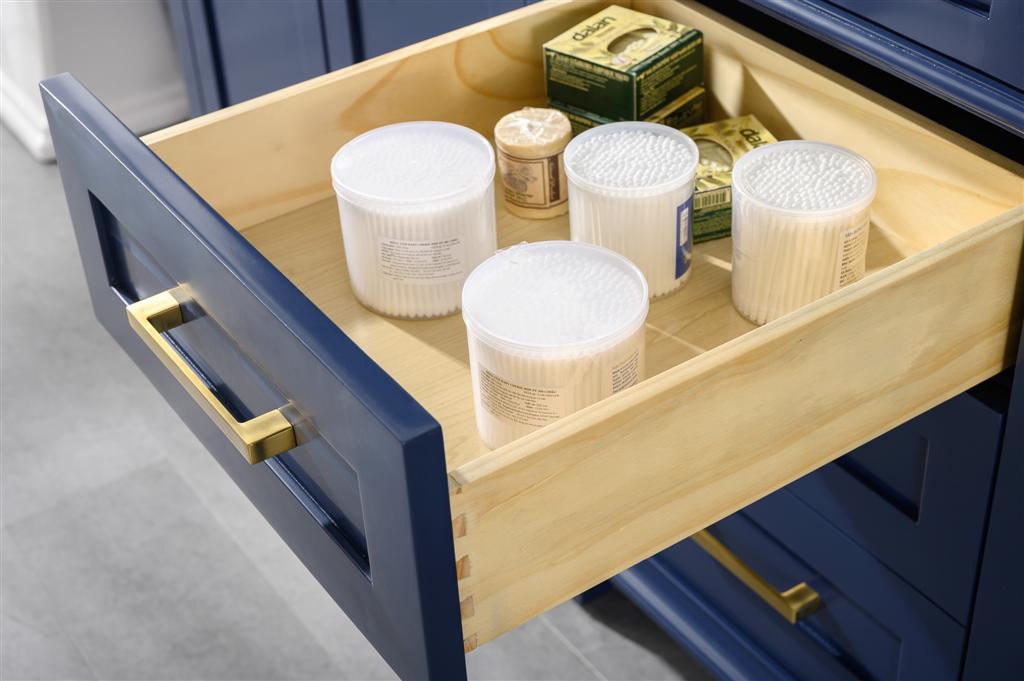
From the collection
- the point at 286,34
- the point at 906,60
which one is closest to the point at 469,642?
the point at 906,60

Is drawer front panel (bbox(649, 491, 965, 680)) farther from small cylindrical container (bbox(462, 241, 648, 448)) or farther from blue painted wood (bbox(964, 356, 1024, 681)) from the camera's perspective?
small cylindrical container (bbox(462, 241, 648, 448))

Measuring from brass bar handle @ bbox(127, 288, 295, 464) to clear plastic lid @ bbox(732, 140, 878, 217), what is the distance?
36 cm

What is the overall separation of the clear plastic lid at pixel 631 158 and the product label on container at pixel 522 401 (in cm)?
19

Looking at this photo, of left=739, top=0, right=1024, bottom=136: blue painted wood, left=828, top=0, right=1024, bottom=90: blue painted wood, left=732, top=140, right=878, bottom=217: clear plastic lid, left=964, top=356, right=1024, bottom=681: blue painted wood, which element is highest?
left=828, top=0, right=1024, bottom=90: blue painted wood

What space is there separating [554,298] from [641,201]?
0.12 meters

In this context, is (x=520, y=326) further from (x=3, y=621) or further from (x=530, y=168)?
(x=3, y=621)

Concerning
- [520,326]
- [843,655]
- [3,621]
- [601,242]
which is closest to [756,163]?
[601,242]

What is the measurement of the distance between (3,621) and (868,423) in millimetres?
1199

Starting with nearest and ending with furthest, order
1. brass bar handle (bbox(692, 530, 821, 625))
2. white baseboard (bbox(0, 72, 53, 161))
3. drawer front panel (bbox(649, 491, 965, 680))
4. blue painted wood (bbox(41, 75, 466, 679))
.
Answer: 1. blue painted wood (bbox(41, 75, 466, 679))
2. drawer front panel (bbox(649, 491, 965, 680))
3. brass bar handle (bbox(692, 530, 821, 625))
4. white baseboard (bbox(0, 72, 53, 161))

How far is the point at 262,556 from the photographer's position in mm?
1729

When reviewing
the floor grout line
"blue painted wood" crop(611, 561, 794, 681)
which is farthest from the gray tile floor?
"blue painted wood" crop(611, 561, 794, 681)

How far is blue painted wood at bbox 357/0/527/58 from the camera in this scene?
149cm

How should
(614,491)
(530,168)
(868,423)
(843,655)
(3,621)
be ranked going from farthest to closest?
(3,621), (843,655), (530,168), (868,423), (614,491)

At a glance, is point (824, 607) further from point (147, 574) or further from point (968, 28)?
point (147, 574)
